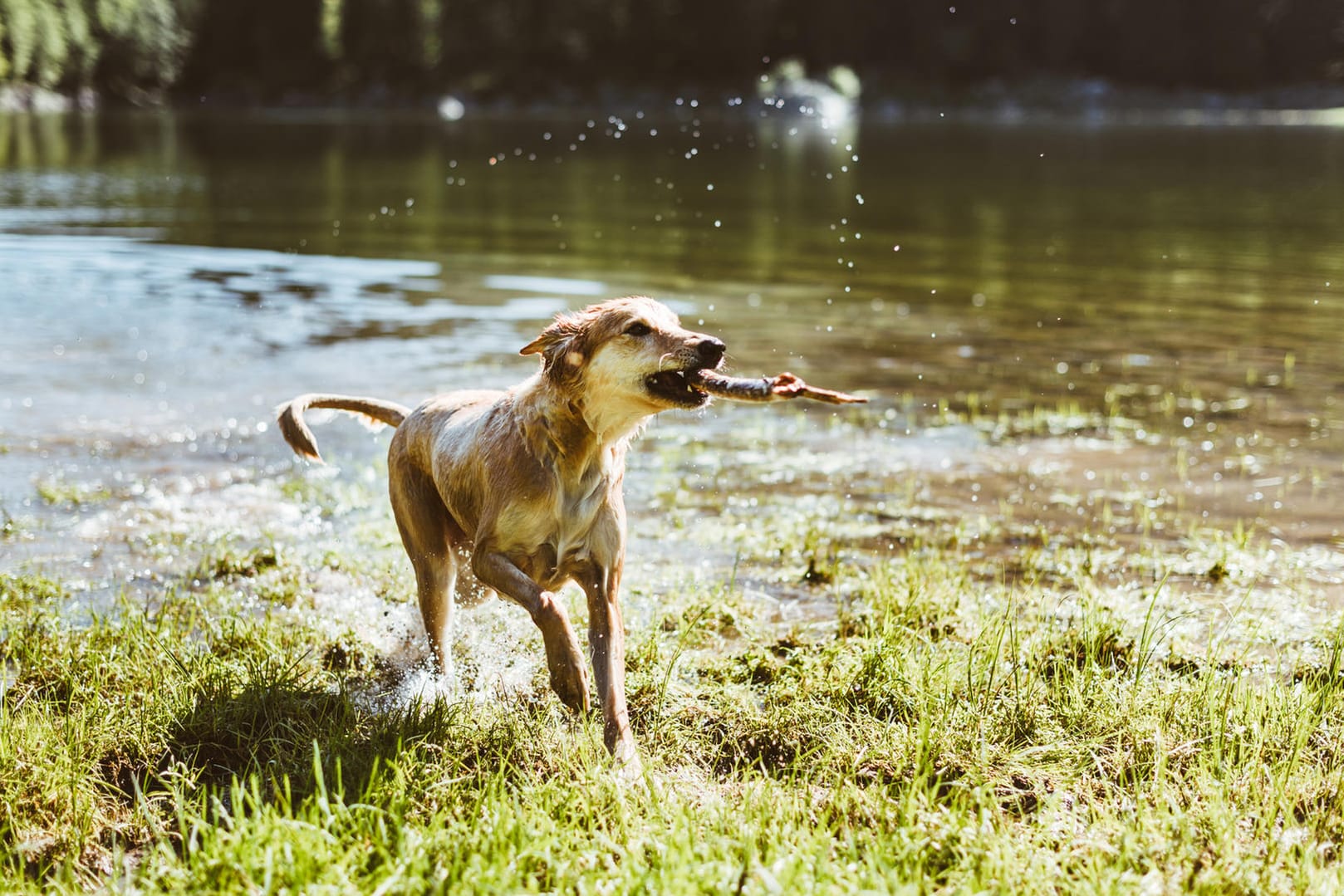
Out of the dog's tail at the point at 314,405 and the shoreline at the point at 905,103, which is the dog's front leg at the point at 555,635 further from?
the shoreline at the point at 905,103

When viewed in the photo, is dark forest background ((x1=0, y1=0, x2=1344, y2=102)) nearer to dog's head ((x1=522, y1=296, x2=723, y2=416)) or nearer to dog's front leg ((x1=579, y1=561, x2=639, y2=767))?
dog's head ((x1=522, y1=296, x2=723, y2=416))

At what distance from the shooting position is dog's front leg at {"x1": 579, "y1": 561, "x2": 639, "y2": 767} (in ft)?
14.2

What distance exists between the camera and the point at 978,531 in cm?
746

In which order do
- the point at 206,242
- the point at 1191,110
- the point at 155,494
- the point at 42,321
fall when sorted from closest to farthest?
the point at 155,494 < the point at 42,321 < the point at 206,242 < the point at 1191,110

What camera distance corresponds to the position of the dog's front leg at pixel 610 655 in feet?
14.2

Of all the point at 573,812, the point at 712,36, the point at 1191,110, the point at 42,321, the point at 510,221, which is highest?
the point at 712,36

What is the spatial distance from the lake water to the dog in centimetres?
173

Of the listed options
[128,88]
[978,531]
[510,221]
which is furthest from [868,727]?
[128,88]

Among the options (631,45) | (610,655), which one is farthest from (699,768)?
(631,45)

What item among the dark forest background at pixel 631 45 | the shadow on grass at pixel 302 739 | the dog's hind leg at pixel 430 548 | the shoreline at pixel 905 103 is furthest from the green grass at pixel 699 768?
the dark forest background at pixel 631 45

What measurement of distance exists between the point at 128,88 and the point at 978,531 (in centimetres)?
13922

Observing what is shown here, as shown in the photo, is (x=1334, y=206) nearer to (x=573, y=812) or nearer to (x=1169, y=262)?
(x=1169, y=262)

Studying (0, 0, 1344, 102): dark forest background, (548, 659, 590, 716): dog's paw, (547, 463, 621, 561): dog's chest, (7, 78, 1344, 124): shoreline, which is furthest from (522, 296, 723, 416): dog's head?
(0, 0, 1344, 102): dark forest background

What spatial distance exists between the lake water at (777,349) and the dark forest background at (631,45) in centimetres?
9070
